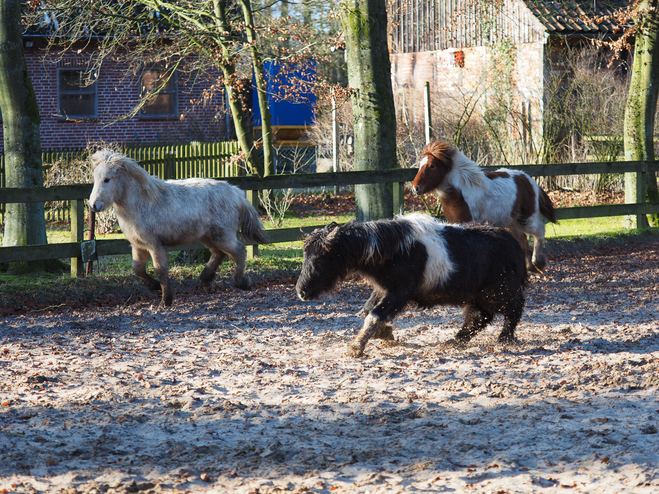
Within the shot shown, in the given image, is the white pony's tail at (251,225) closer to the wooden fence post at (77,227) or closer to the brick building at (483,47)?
the wooden fence post at (77,227)

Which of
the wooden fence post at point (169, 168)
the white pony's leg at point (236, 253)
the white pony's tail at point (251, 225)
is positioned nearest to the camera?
the white pony's leg at point (236, 253)

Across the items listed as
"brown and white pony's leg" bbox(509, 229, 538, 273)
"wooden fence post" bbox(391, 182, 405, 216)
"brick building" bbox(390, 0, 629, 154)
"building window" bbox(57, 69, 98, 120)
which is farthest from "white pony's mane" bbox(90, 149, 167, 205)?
"building window" bbox(57, 69, 98, 120)

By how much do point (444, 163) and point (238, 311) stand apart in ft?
10.1

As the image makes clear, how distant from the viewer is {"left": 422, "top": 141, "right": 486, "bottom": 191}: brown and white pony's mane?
29.0 ft

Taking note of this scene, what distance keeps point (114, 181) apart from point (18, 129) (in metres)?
2.65

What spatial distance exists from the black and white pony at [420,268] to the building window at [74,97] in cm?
1952

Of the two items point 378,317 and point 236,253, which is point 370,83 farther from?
point 378,317

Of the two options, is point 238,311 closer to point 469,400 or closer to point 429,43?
point 469,400

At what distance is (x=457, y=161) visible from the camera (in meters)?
8.93

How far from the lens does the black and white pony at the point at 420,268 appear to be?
19.0 ft

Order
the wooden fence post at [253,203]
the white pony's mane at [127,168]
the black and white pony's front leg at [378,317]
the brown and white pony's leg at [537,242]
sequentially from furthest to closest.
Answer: the wooden fence post at [253,203], the brown and white pony's leg at [537,242], the white pony's mane at [127,168], the black and white pony's front leg at [378,317]

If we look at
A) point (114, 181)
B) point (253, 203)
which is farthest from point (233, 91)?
point (114, 181)

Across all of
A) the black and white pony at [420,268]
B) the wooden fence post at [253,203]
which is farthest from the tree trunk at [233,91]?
the black and white pony at [420,268]

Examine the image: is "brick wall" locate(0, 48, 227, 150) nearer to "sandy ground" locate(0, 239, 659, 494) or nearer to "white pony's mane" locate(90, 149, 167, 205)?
"white pony's mane" locate(90, 149, 167, 205)
